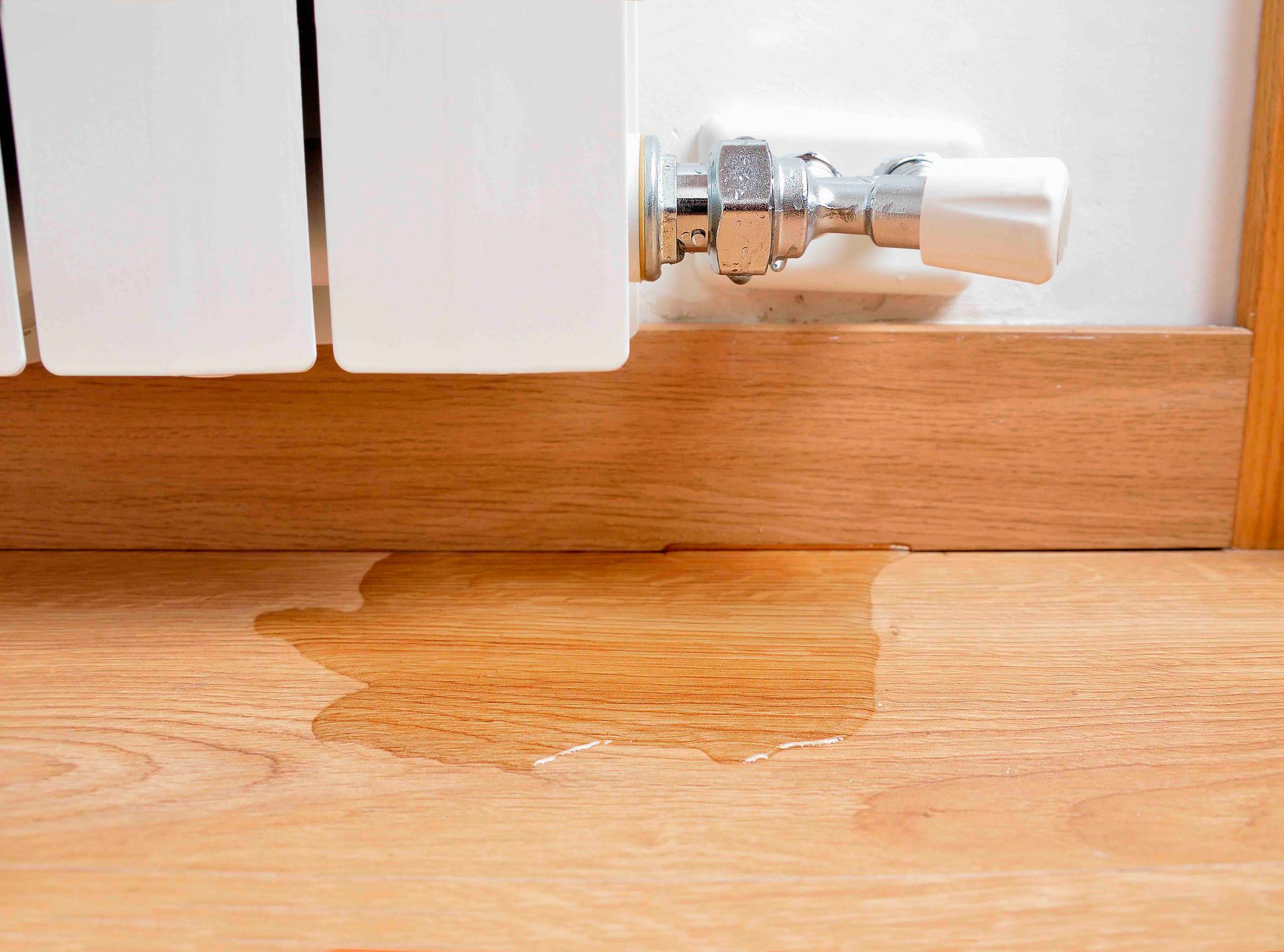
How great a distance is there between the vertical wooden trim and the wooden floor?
0.06 m

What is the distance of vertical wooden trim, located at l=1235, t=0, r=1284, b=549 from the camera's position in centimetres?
48

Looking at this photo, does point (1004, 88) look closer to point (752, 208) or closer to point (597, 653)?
point (752, 208)

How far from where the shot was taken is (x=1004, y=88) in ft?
1.62

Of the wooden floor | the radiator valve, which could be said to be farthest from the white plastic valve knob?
the wooden floor

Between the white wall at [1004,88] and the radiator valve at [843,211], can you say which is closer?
the radiator valve at [843,211]

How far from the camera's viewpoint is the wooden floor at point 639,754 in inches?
9.7

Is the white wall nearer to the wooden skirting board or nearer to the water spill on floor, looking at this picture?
the wooden skirting board

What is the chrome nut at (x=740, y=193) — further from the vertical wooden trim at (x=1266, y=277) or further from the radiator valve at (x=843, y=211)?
the vertical wooden trim at (x=1266, y=277)

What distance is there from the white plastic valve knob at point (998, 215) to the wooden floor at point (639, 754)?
17 centimetres

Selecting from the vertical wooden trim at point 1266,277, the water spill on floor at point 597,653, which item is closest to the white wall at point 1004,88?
the vertical wooden trim at point 1266,277

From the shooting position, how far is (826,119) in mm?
485

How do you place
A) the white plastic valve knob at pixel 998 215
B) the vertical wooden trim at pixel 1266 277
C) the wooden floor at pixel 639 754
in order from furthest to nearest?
1. the vertical wooden trim at pixel 1266 277
2. the white plastic valve knob at pixel 998 215
3. the wooden floor at pixel 639 754

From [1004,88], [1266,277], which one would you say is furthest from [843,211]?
[1266,277]

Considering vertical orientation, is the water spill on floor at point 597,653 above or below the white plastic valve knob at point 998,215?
below
